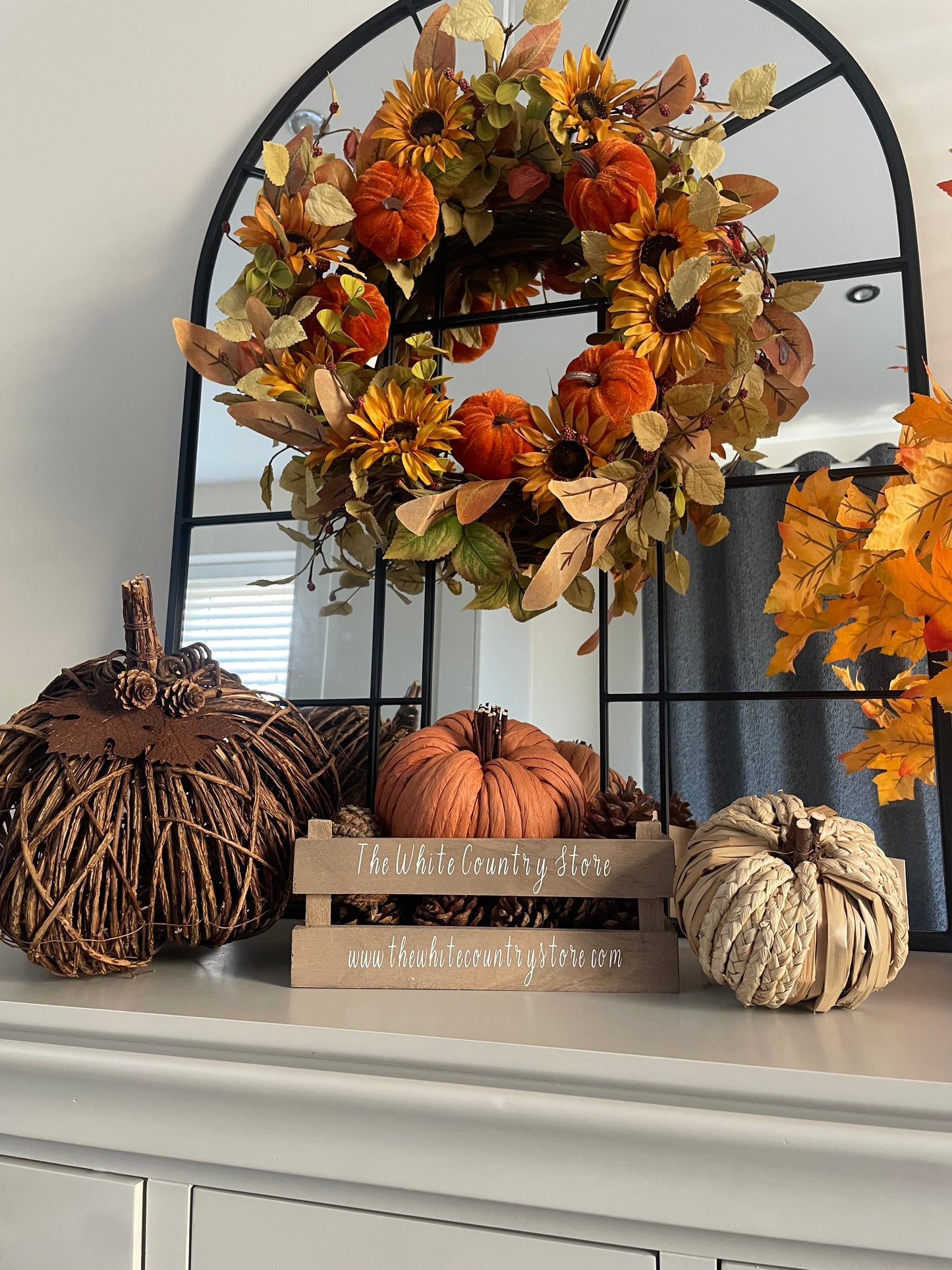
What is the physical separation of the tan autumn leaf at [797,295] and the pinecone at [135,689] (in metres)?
0.58

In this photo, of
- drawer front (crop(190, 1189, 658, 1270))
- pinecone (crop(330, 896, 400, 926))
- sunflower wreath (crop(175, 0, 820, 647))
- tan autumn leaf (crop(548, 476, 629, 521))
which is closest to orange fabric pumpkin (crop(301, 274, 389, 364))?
sunflower wreath (crop(175, 0, 820, 647))

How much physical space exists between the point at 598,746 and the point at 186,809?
37 cm

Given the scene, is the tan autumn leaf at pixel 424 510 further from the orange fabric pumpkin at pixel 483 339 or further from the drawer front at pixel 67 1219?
the drawer front at pixel 67 1219

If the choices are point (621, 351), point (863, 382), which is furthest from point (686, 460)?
point (863, 382)

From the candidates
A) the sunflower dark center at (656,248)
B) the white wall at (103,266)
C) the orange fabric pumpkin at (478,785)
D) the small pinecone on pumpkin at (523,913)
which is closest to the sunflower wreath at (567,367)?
the sunflower dark center at (656,248)

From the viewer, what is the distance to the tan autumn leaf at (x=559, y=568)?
2.25 ft

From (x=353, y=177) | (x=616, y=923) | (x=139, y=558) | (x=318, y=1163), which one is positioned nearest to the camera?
(x=318, y=1163)

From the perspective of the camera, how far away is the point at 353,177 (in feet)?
2.56

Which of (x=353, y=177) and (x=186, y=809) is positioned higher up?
(x=353, y=177)

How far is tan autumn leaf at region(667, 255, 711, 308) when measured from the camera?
26.2 inches

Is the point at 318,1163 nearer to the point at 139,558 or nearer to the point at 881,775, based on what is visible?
the point at 881,775

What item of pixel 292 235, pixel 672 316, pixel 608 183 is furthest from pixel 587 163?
pixel 292 235

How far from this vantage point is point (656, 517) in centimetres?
71

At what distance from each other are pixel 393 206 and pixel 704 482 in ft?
1.10
